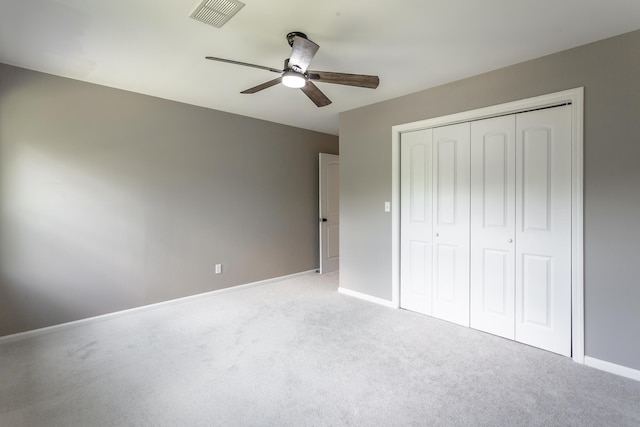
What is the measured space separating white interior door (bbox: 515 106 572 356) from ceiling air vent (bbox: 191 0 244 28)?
8.03ft

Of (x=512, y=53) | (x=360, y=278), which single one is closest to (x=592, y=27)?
(x=512, y=53)

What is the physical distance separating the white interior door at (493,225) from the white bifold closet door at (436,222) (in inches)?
3.3

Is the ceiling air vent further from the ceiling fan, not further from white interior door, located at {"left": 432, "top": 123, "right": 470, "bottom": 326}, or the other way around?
white interior door, located at {"left": 432, "top": 123, "right": 470, "bottom": 326}

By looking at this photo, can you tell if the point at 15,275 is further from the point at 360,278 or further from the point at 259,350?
the point at 360,278

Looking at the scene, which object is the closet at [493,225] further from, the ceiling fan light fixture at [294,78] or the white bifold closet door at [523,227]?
the ceiling fan light fixture at [294,78]

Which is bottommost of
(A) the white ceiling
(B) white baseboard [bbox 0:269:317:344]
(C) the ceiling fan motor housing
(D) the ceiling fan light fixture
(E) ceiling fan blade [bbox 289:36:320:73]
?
(B) white baseboard [bbox 0:269:317:344]

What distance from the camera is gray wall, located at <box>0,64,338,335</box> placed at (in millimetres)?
2726

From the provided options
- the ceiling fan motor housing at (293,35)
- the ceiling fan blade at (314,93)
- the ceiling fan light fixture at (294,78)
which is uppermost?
the ceiling fan motor housing at (293,35)

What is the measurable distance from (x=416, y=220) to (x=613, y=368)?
6.22 feet

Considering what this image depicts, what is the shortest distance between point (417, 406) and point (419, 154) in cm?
240

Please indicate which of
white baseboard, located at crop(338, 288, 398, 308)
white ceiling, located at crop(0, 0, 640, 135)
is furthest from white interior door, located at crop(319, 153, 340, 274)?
white ceiling, located at crop(0, 0, 640, 135)

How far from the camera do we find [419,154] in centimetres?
330

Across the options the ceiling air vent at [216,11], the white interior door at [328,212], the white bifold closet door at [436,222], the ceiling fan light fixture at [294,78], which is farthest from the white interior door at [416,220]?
the ceiling air vent at [216,11]

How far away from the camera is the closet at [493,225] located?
244 cm
